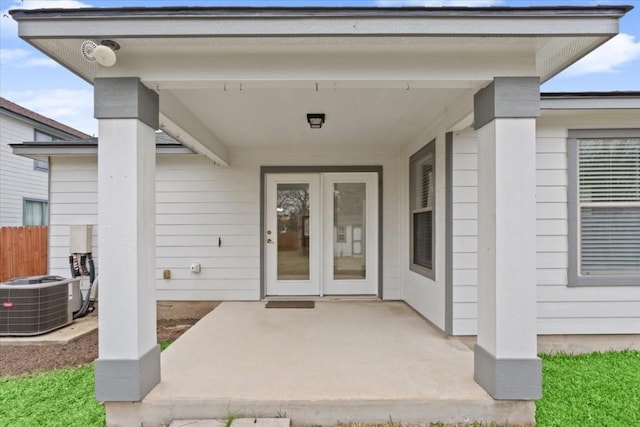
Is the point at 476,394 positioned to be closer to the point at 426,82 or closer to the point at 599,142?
the point at 426,82

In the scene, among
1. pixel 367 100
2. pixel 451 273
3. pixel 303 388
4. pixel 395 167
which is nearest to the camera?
pixel 303 388

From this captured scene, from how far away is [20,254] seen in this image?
6.77 m

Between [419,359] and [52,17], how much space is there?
3.63m

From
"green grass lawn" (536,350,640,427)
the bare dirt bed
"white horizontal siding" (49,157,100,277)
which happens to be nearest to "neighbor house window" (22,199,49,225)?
"white horizontal siding" (49,157,100,277)

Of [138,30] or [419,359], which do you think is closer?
[138,30]

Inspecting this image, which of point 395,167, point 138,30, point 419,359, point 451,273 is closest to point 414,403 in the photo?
point 419,359

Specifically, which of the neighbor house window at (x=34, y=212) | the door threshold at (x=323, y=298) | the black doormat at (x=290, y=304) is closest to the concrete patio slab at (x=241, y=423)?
the black doormat at (x=290, y=304)

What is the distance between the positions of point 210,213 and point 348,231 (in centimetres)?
218

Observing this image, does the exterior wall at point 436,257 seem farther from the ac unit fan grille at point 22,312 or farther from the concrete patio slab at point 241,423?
the ac unit fan grille at point 22,312

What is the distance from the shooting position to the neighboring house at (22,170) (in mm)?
10141

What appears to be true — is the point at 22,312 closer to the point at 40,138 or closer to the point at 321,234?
the point at 321,234

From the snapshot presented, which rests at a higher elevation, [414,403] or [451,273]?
[451,273]

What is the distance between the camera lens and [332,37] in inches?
91.1

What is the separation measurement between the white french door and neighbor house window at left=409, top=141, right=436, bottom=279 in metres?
0.75
